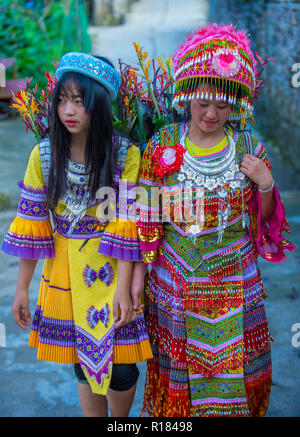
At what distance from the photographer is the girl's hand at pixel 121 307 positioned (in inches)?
78.3

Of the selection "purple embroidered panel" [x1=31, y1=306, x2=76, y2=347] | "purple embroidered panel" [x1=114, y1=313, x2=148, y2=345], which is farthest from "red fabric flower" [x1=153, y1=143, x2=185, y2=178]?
"purple embroidered panel" [x1=31, y1=306, x2=76, y2=347]

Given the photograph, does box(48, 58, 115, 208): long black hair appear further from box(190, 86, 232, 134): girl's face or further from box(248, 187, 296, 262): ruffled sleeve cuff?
box(248, 187, 296, 262): ruffled sleeve cuff

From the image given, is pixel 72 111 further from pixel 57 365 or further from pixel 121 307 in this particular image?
pixel 57 365

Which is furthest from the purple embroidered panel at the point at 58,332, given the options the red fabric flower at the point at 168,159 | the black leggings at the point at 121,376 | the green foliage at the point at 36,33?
the green foliage at the point at 36,33

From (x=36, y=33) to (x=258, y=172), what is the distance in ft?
27.1

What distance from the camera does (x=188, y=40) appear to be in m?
1.91

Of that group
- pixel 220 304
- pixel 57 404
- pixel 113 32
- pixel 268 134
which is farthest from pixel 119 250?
pixel 113 32

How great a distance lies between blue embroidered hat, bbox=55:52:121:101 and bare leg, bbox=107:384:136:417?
4.11 ft

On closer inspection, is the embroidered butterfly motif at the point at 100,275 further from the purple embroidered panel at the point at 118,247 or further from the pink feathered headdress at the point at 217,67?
the pink feathered headdress at the point at 217,67

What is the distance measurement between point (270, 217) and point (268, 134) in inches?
220

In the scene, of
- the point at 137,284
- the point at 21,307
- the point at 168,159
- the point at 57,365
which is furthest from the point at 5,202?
the point at 168,159

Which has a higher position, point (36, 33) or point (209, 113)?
point (209, 113)

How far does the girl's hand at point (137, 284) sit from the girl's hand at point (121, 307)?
0.09 feet

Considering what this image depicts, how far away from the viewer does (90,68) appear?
5.93 ft
